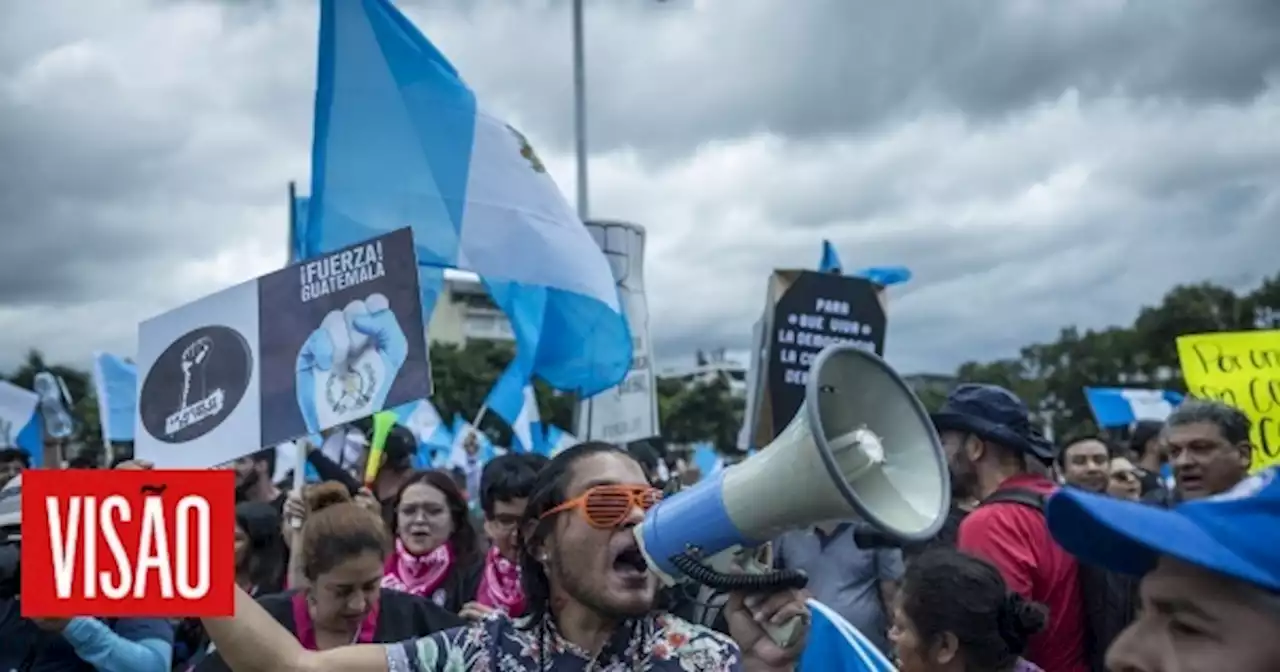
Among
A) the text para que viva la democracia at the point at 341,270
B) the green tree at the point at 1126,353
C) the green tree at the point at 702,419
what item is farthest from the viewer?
the green tree at the point at 702,419

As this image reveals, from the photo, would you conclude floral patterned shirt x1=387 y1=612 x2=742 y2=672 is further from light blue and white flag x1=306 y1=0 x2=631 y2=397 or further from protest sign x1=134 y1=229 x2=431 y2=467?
light blue and white flag x1=306 y1=0 x2=631 y2=397

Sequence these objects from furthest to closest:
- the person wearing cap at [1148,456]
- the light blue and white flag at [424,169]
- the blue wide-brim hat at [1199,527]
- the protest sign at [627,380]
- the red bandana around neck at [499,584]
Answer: the protest sign at [627,380] → the person wearing cap at [1148,456] → the light blue and white flag at [424,169] → the red bandana around neck at [499,584] → the blue wide-brim hat at [1199,527]

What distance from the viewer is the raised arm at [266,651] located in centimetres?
225

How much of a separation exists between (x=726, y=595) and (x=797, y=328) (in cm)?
409

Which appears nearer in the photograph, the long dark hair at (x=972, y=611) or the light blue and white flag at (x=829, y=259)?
A: the long dark hair at (x=972, y=611)

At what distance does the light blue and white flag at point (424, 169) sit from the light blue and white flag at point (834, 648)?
138 inches

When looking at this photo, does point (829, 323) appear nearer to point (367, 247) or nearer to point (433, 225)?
point (433, 225)

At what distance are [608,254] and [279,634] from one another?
599 cm

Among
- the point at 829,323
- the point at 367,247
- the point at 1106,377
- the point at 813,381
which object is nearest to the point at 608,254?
the point at 829,323

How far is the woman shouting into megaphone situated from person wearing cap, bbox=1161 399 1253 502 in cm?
255

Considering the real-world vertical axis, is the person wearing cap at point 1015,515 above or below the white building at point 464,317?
below

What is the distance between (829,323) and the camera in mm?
6441

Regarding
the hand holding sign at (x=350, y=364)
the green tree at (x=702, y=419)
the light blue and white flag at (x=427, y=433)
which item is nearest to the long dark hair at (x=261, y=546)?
the hand holding sign at (x=350, y=364)

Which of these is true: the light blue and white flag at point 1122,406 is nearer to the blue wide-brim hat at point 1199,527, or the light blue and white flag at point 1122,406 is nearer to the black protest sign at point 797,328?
the black protest sign at point 797,328
